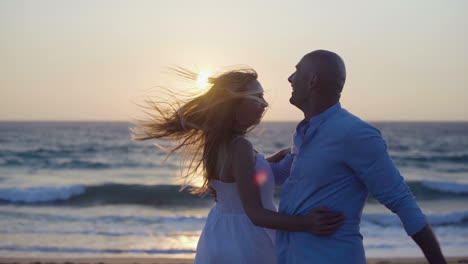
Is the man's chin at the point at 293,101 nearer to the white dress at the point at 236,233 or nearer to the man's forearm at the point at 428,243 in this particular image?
the white dress at the point at 236,233

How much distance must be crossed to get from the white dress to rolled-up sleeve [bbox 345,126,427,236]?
0.78 meters

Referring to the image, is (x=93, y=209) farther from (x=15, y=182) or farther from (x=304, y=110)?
(x=304, y=110)

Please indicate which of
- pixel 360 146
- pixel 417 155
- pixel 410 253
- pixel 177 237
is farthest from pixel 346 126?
pixel 417 155

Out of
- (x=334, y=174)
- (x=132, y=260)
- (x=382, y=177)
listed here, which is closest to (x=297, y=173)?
(x=334, y=174)

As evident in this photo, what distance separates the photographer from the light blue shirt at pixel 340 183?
92.0 inches

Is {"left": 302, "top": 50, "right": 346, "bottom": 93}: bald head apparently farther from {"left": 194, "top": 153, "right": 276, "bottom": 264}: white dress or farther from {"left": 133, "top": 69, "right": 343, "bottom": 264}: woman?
{"left": 194, "top": 153, "right": 276, "bottom": 264}: white dress

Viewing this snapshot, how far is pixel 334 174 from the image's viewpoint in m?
2.46

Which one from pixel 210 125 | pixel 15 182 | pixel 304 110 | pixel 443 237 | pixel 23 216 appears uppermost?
pixel 304 110

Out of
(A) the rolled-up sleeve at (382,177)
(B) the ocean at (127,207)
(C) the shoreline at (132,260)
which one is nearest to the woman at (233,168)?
(A) the rolled-up sleeve at (382,177)

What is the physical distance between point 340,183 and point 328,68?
530 mm

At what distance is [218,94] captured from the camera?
3.12 m

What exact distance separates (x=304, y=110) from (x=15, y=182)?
788 inches

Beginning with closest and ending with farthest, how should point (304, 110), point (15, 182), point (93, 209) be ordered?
point (304, 110) → point (93, 209) → point (15, 182)

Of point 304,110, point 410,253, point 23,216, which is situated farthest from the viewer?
point 23,216
